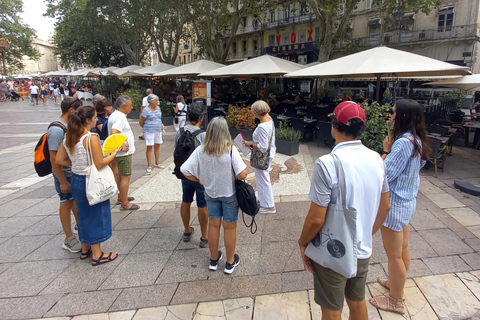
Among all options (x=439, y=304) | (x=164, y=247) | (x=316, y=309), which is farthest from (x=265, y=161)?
(x=439, y=304)

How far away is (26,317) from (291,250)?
2.59 m

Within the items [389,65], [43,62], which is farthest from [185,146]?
[43,62]

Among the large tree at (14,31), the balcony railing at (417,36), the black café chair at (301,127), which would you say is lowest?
the black café chair at (301,127)

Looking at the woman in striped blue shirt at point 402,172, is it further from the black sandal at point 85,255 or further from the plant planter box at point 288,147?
the plant planter box at point 288,147

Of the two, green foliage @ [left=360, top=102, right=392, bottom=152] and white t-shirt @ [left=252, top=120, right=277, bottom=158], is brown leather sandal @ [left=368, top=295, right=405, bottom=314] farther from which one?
green foliage @ [left=360, top=102, right=392, bottom=152]

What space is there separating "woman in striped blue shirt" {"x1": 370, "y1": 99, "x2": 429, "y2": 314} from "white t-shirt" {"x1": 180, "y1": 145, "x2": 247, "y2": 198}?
49.7 inches

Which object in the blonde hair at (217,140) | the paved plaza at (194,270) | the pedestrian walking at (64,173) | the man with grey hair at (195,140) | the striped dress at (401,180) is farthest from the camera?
the man with grey hair at (195,140)

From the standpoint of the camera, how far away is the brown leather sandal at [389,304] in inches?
97.6

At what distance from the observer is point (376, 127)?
6109mm

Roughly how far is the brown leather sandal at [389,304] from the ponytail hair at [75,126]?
3.08 m

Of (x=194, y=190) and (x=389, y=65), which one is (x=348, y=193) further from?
(x=389, y=65)

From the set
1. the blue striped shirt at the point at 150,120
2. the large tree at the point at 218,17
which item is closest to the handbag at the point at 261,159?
the blue striped shirt at the point at 150,120

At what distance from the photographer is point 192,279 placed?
300 centimetres

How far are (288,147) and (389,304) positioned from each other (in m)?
5.36
